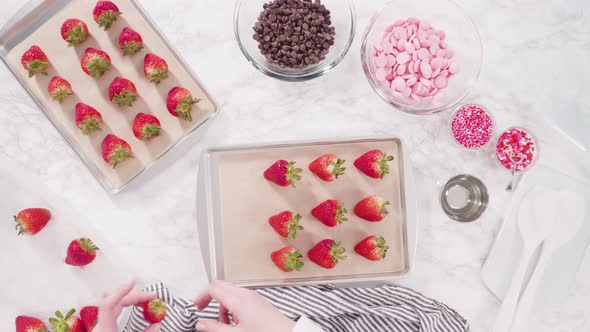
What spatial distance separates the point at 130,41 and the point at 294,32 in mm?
351

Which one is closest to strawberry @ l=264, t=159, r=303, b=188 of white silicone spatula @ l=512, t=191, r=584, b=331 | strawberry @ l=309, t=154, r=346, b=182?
strawberry @ l=309, t=154, r=346, b=182

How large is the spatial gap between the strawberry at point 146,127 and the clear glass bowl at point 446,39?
47 centimetres

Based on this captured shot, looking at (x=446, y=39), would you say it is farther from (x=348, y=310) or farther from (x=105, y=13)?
(x=105, y=13)

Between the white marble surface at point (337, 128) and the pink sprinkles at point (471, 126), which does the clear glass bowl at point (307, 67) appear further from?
the pink sprinkles at point (471, 126)

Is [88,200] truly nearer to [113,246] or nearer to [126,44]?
[113,246]

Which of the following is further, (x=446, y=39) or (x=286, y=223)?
(x=446, y=39)

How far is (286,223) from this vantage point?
1.11 m

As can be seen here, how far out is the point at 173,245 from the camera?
4.08ft

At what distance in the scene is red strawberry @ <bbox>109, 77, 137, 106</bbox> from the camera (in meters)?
1.14

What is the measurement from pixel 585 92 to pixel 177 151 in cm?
96

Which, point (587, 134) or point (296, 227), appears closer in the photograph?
point (296, 227)

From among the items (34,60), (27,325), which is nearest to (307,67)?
(34,60)

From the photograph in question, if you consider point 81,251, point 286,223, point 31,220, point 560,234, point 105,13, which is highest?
point 105,13

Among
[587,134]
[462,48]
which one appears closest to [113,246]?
[462,48]
